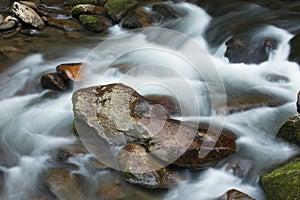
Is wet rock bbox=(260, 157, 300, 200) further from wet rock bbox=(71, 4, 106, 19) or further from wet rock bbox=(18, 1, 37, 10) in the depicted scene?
wet rock bbox=(18, 1, 37, 10)

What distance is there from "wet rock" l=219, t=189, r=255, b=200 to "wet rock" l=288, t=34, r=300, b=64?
403cm

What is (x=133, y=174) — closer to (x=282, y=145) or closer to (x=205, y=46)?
(x=282, y=145)

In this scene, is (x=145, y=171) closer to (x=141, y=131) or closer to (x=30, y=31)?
(x=141, y=131)

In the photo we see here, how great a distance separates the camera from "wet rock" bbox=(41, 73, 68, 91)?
6.67m

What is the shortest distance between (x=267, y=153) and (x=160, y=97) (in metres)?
2.00

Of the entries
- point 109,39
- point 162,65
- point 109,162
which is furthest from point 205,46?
point 109,162

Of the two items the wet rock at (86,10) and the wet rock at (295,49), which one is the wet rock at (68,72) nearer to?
the wet rock at (86,10)

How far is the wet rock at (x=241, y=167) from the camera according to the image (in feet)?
15.8

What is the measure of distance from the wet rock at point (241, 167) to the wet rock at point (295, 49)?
3.30 metres

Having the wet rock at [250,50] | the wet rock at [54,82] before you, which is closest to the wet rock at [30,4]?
the wet rock at [54,82]

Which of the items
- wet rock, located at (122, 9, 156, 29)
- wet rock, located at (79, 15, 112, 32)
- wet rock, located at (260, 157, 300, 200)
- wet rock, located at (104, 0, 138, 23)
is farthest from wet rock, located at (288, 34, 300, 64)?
wet rock, located at (79, 15, 112, 32)

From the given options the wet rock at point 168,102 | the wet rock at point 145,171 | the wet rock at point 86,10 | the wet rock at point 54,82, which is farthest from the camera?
the wet rock at point 86,10

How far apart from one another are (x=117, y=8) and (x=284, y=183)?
7248 millimetres

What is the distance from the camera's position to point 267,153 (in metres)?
5.16
